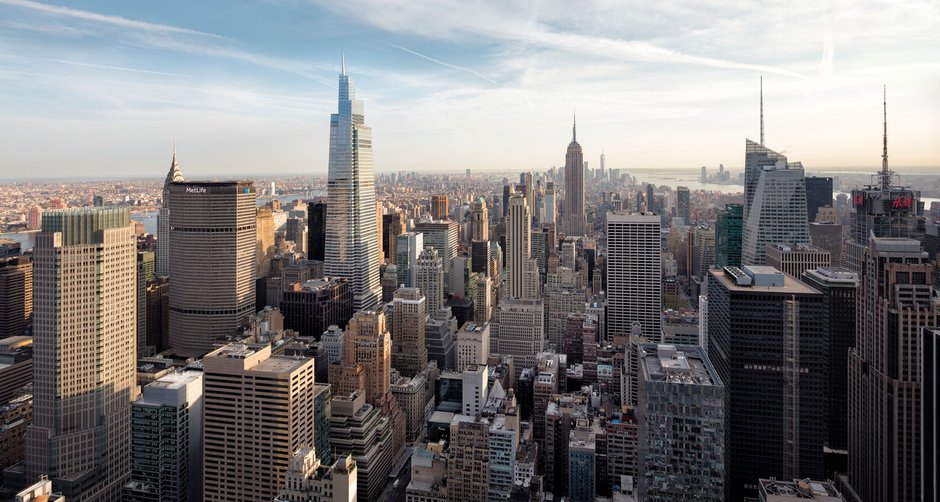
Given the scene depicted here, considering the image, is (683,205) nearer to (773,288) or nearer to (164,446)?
(773,288)

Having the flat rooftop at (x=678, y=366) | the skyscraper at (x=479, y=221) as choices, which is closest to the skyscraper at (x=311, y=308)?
the skyscraper at (x=479, y=221)

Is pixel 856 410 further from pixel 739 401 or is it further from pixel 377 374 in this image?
pixel 377 374

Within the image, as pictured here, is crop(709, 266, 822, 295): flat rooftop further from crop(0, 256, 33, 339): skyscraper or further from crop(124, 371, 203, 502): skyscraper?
crop(0, 256, 33, 339): skyscraper

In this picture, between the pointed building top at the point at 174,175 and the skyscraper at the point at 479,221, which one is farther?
the skyscraper at the point at 479,221

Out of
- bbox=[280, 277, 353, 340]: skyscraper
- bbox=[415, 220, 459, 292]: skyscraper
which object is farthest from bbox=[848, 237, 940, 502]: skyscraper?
bbox=[415, 220, 459, 292]: skyscraper

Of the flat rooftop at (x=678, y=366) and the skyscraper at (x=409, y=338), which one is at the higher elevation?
the flat rooftop at (x=678, y=366)

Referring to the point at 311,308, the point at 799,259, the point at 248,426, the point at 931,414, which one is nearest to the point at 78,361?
the point at 248,426

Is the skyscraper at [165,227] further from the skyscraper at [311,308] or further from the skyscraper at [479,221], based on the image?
the skyscraper at [479,221]
